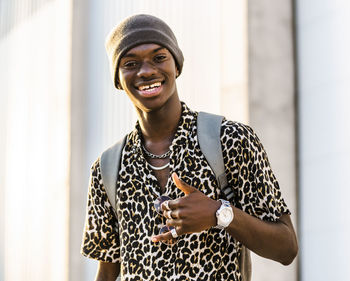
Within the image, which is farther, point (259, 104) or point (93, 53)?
point (93, 53)

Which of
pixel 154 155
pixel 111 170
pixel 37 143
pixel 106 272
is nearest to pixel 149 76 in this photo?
pixel 154 155

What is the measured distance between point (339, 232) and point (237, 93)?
4.54ft

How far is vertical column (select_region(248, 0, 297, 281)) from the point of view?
17.0ft

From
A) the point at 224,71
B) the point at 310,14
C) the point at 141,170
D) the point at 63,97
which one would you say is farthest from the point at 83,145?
the point at 141,170

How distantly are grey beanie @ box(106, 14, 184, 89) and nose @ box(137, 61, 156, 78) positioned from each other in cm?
10

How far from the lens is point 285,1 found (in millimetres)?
5367

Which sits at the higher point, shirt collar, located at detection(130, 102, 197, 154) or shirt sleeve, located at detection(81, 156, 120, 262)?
shirt collar, located at detection(130, 102, 197, 154)

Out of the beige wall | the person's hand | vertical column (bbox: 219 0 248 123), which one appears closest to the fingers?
the person's hand

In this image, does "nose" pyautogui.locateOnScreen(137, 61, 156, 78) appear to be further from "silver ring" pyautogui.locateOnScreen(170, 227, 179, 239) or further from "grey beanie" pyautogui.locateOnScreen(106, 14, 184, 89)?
"silver ring" pyautogui.locateOnScreen(170, 227, 179, 239)

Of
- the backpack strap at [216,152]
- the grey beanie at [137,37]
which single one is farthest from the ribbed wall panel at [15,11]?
the backpack strap at [216,152]

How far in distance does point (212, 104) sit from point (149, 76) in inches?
129

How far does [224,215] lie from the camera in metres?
2.36

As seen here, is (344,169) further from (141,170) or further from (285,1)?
(141,170)

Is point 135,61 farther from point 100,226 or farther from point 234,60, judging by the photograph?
point 234,60
